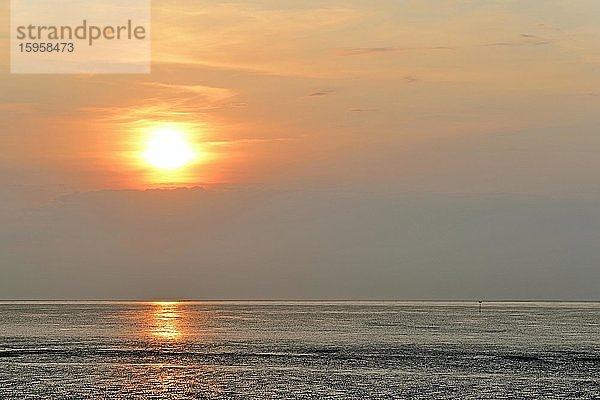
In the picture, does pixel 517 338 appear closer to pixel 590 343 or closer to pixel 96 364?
pixel 590 343

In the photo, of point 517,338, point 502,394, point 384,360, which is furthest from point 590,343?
point 502,394

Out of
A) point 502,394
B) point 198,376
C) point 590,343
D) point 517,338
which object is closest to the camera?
point 502,394

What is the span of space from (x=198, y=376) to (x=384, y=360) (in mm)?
27229

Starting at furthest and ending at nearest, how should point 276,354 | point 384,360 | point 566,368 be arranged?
point 276,354
point 384,360
point 566,368

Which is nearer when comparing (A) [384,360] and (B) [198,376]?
(B) [198,376]

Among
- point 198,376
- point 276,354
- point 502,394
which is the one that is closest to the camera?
point 502,394

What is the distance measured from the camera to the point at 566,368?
320 ft

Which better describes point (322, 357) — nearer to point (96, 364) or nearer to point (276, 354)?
point (276, 354)

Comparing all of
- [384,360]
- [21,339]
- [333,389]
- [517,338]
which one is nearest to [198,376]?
[333,389]

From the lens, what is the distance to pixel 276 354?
117062 mm

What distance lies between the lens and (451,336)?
543ft

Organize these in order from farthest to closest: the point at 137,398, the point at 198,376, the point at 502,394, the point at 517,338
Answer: the point at 517,338 < the point at 198,376 < the point at 502,394 < the point at 137,398

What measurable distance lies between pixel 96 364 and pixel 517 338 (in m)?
80.9

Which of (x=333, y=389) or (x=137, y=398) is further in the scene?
(x=333, y=389)
